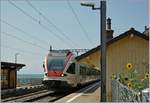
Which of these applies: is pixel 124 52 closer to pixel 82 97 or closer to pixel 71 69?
pixel 82 97

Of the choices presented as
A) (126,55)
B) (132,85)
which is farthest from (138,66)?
(132,85)

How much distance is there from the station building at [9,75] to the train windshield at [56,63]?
26.3 feet

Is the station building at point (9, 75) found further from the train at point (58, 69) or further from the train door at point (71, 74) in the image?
the train door at point (71, 74)

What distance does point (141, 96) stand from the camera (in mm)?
5508

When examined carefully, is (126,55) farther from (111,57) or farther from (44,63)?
(44,63)

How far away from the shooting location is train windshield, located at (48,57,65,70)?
2798cm

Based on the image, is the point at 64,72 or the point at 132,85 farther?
the point at 64,72

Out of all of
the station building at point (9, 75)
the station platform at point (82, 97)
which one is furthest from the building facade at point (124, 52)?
the station building at point (9, 75)

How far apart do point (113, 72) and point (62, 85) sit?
6315mm

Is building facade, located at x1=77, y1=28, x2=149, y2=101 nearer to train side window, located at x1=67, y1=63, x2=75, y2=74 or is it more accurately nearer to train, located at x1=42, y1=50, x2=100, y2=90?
train, located at x1=42, y1=50, x2=100, y2=90

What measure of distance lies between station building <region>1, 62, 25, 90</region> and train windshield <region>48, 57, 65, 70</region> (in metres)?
8.02

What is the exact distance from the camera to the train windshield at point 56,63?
2798 centimetres

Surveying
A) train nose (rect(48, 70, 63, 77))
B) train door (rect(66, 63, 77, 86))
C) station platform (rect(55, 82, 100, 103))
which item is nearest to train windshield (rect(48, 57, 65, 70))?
train nose (rect(48, 70, 63, 77))

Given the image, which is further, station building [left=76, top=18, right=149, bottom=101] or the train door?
the train door
